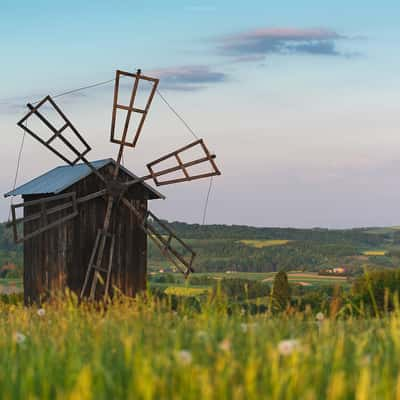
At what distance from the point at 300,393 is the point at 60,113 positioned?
52.3 ft

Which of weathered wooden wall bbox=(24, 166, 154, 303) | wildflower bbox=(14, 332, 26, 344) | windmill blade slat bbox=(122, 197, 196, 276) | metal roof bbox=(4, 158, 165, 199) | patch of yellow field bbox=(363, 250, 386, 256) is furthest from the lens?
patch of yellow field bbox=(363, 250, 386, 256)

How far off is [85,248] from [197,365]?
48.2 feet

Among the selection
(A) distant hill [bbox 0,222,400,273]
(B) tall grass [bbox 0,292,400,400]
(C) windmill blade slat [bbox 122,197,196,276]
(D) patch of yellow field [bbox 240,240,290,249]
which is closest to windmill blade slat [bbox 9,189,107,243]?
(C) windmill blade slat [bbox 122,197,196,276]

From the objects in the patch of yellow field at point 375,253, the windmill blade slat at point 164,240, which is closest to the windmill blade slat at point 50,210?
the windmill blade slat at point 164,240

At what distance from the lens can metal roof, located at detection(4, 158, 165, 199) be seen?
19594mm

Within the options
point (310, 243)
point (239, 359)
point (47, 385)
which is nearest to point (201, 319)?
point (239, 359)

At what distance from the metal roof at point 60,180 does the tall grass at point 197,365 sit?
12127 mm

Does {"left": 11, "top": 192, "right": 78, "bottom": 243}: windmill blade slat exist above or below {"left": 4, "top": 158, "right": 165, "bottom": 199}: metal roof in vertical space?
below

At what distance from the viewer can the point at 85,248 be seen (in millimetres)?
19484

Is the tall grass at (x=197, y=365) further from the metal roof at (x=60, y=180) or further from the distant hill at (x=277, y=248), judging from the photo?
the distant hill at (x=277, y=248)

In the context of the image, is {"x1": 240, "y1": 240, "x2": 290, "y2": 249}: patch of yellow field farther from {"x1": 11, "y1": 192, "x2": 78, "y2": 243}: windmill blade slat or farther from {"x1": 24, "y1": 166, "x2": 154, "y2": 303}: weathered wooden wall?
{"x1": 11, "y1": 192, "x2": 78, "y2": 243}: windmill blade slat

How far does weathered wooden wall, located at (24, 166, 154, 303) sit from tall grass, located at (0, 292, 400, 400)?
11.7 m

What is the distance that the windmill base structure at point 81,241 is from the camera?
1936 cm

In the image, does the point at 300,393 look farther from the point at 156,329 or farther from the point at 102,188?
the point at 102,188
